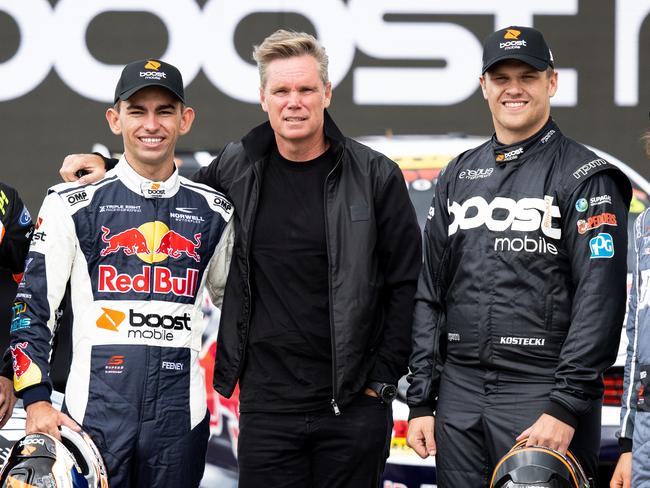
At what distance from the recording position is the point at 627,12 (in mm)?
8359

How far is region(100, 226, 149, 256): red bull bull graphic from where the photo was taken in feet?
12.5

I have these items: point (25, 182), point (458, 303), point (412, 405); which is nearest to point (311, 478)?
point (412, 405)

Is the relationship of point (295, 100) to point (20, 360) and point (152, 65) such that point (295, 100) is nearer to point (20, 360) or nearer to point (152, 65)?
point (152, 65)

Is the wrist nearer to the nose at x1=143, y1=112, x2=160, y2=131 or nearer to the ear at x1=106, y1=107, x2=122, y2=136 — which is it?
the nose at x1=143, y1=112, x2=160, y2=131

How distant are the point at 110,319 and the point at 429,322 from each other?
1.07 m

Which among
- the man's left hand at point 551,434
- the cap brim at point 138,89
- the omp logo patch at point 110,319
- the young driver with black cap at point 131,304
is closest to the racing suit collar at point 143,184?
the young driver with black cap at point 131,304

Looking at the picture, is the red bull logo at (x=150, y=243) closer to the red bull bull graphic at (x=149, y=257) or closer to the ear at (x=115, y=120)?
the red bull bull graphic at (x=149, y=257)

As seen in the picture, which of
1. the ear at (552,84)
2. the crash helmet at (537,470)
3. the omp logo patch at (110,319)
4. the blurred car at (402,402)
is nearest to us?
the crash helmet at (537,470)

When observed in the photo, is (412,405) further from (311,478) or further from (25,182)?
(25,182)

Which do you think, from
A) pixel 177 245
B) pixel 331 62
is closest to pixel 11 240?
pixel 177 245

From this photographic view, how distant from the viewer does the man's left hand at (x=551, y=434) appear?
3463 millimetres

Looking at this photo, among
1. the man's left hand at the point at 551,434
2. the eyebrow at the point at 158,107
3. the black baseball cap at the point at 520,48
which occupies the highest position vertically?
the black baseball cap at the point at 520,48

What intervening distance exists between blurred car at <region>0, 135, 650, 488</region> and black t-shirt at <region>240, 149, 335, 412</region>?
791 millimetres

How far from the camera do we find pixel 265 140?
410 centimetres
